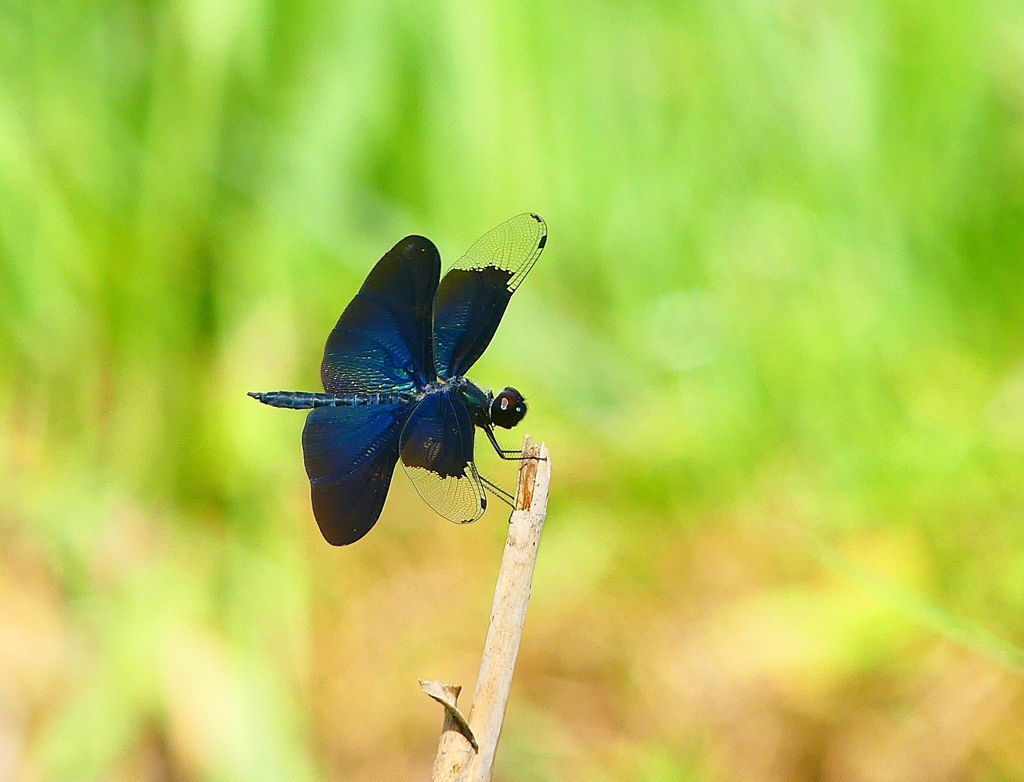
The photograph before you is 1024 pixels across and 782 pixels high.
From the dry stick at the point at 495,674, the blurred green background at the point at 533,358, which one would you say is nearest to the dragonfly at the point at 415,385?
the dry stick at the point at 495,674

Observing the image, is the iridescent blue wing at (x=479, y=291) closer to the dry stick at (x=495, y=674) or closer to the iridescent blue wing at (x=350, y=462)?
the iridescent blue wing at (x=350, y=462)

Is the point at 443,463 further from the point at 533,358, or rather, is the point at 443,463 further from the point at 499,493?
the point at 533,358

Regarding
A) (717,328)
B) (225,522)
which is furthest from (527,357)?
(225,522)

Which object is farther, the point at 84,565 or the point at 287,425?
the point at 287,425

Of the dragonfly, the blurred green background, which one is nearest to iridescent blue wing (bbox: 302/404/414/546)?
the dragonfly

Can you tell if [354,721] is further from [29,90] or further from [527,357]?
[29,90]

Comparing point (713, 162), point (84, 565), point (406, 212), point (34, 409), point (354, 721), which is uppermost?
point (713, 162)

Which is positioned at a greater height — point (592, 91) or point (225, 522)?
point (592, 91)

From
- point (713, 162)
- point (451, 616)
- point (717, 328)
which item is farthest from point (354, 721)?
point (713, 162)
